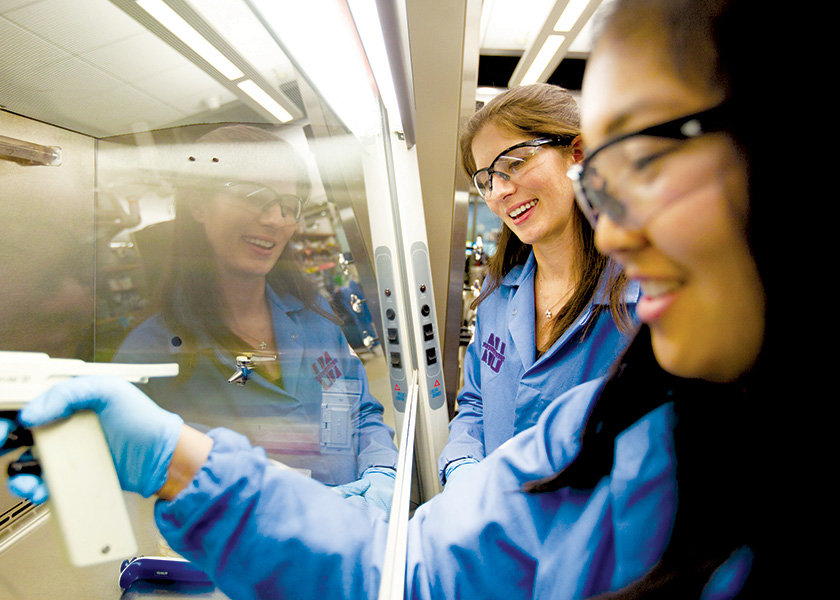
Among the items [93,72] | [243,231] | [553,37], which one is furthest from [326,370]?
[553,37]

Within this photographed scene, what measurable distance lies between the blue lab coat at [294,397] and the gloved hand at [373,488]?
45 millimetres

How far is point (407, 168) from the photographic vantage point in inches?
74.8

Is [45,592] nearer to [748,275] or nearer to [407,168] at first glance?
[748,275]

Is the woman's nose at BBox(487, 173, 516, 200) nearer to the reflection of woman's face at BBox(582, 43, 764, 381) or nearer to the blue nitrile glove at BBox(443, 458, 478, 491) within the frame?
the reflection of woman's face at BBox(582, 43, 764, 381)

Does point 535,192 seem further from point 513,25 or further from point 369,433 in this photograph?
point 513,25

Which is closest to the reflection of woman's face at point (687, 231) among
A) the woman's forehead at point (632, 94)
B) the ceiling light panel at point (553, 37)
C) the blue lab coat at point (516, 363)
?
the woman's forehead at point (632, 94)

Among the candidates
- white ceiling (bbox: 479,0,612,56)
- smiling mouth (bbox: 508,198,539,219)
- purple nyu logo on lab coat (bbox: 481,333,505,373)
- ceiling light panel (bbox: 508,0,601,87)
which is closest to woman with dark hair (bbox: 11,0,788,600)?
purple nyu logo on lab coat (bbox: 481,333,505,373)

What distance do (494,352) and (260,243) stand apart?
94 centimetres

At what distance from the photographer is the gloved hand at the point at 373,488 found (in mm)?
914

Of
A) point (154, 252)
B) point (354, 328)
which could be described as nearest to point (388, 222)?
point (354, 328)

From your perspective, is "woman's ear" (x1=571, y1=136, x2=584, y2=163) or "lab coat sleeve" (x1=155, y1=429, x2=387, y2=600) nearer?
"lab coat sleeve" (x1=155, y1=429, x2=387, y2=600)

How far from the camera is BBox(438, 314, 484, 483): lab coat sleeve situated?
1327 mm

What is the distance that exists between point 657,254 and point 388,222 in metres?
1.48

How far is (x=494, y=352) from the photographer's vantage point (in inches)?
53.1
